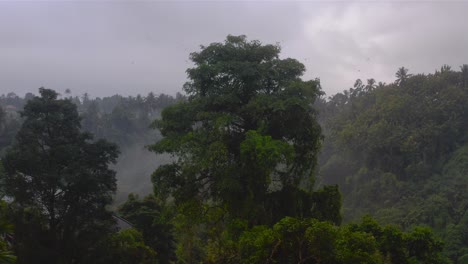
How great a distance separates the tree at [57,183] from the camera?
13.8 m

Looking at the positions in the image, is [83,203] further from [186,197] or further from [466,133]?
[466,133]

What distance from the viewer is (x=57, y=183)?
1417cm

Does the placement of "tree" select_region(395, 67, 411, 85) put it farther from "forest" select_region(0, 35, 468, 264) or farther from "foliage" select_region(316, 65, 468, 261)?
"forest" select_region(0, 35, 468, 264)

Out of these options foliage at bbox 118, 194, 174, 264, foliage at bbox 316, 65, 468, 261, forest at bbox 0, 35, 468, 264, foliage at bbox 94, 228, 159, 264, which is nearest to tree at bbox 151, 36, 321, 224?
forest at bbox 0, 35, 468, 264

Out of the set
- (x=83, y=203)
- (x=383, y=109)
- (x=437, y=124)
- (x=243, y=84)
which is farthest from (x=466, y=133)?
(x=83, y=203)

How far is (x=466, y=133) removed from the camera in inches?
1428

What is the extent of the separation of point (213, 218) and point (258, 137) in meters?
3.08

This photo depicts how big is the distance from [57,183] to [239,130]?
6128 millimetres

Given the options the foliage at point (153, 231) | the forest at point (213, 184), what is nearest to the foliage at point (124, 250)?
the forest at point (213, 184)

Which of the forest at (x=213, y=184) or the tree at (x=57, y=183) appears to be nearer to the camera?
the forest at (x=213, y=184)

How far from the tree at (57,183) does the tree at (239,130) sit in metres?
2.98

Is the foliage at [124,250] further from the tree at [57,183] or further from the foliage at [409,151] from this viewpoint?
the foliage at [409,151]

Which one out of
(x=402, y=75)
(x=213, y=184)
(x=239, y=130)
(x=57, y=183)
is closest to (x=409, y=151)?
(x=402, y=75)

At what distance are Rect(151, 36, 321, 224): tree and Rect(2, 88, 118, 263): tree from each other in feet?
9.77
